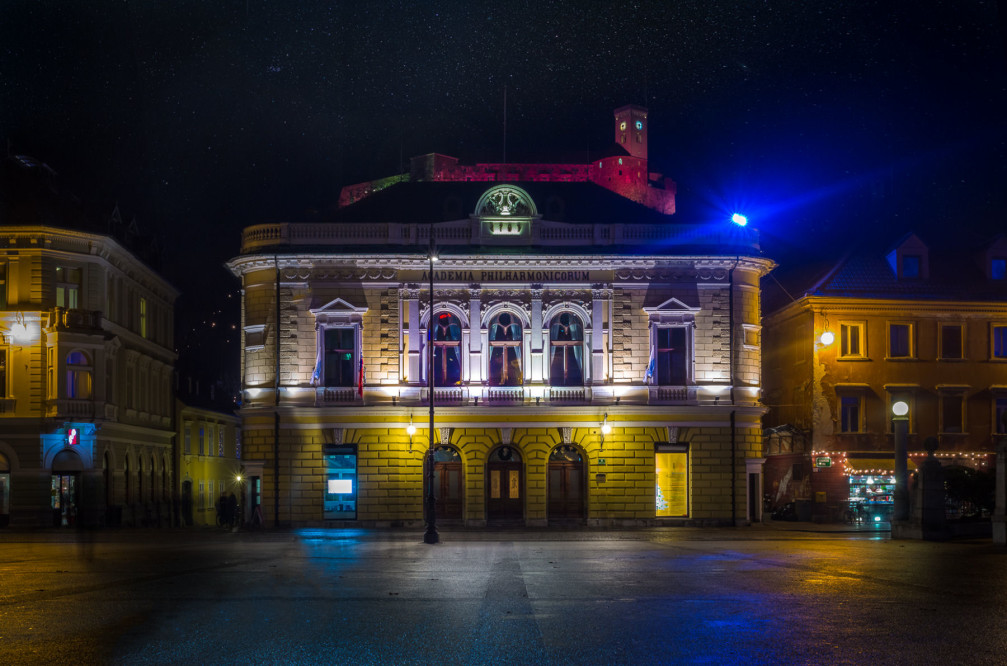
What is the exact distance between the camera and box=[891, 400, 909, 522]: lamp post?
37.3m

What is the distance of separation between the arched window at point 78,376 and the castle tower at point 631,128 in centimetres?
7382

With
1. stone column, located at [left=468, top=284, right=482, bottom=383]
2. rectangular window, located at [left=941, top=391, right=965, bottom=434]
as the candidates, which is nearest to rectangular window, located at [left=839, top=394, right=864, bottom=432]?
rectangular window, located at [left=941, top=391, right=965, bottom=434]

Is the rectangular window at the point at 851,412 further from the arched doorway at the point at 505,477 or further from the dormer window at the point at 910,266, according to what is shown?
the arched doorway at the point at 505,477

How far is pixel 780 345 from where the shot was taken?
5800 cm

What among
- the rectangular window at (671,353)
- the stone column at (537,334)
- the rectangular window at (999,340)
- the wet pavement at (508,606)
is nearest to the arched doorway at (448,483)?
the stone column at (537,334)

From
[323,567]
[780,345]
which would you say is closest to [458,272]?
[780,345]

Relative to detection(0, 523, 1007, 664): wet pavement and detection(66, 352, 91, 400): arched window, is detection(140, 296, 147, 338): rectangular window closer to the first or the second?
detection(66, 352, 91, 400): arched window

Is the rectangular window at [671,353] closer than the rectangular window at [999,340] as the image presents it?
Yes

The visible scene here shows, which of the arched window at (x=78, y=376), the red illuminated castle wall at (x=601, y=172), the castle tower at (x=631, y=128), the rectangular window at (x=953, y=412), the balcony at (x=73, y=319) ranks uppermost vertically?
the castle tower at (x=631, y=128)

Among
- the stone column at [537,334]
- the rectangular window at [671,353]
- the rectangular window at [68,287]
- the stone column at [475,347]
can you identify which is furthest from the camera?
A: the rectangular window at [68,287]

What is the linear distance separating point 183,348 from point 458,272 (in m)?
29.7

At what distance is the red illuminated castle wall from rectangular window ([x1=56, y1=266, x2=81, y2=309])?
106 feet

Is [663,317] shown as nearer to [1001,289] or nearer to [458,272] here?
[458,272]

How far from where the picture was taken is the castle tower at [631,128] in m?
116
